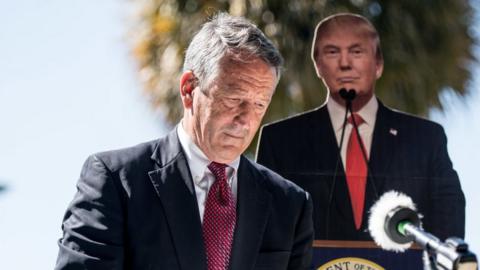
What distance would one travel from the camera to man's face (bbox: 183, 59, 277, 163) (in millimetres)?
3344

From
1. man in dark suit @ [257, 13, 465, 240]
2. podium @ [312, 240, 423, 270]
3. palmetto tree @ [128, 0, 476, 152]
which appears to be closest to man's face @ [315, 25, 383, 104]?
man in dark suit @ [257, 13, 465, 240]

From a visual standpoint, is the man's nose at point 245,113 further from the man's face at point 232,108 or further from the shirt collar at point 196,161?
the shirt collar at point 196,161

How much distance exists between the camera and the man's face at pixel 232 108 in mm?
3344

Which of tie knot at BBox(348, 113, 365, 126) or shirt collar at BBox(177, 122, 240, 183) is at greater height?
tie knot at BBox(348, 113, 365, 126)

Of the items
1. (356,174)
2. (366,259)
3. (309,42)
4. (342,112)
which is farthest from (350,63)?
(366,259)

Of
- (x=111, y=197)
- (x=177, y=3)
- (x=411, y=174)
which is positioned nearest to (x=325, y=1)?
(x=177, y=3)

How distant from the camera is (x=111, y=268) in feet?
10.2

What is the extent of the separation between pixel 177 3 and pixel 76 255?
349 cm

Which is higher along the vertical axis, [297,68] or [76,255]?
[297,68]

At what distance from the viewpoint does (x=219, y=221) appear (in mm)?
3355

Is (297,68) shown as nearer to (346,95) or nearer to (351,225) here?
(346,95)

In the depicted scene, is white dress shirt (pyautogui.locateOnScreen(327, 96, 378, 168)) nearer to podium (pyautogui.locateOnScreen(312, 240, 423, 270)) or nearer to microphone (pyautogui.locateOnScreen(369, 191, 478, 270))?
podium (pyautogui.locateOnScreen(312, 240, 423, 270))

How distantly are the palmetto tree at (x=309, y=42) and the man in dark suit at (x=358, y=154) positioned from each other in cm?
32

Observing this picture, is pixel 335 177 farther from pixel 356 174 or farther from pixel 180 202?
pixel 180 202
